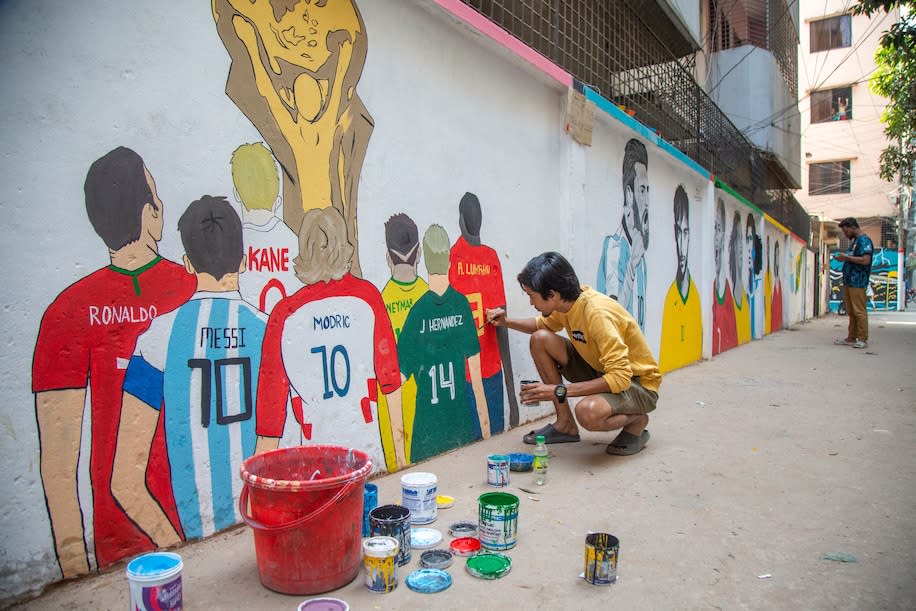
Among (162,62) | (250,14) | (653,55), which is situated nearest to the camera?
(162,62)

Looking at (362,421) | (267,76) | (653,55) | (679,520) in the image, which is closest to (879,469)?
(679,520)

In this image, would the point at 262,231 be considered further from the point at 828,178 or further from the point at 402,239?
the point at 828,178

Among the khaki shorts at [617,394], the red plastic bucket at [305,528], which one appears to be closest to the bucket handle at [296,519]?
the red plastic bucket at [305,528]

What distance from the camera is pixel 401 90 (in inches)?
129

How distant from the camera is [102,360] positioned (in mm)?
1980

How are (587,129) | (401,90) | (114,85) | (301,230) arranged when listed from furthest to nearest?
Answer: (587,129)
(401,90)
(301,230)
(114,85)

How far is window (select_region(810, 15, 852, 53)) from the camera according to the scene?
2580 centimetres

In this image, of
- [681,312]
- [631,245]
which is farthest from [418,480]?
[681,312]

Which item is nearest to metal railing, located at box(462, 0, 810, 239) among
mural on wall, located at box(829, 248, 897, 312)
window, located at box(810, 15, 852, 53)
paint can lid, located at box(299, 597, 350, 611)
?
paint can lid, located at box(299, 597, 350, 611)

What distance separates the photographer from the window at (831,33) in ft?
84.6

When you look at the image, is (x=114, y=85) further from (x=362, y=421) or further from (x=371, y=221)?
(x=362, y=421)

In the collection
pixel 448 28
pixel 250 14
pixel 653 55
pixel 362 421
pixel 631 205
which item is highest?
pixel 653 55

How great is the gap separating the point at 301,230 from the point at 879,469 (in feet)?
10.9

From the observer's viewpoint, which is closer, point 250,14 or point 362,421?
point 250,14
